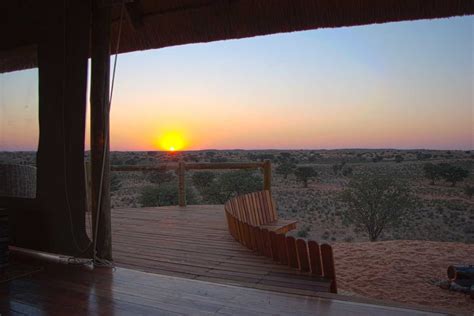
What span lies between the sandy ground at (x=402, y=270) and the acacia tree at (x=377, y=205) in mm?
4412

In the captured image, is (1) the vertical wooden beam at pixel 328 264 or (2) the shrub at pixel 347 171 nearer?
(1) the vertical wooden beam at pixel 328 264

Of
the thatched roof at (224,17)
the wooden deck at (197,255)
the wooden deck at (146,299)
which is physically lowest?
the wooden deck at (197,255)

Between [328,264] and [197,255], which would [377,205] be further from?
[328,264]

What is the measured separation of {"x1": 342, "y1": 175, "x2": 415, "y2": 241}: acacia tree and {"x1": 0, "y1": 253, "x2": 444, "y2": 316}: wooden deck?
403 inches

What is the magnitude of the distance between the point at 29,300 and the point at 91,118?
→ 5.01 ft

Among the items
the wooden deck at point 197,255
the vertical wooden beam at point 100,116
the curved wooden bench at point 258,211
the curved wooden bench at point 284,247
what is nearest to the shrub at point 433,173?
the curved wooden bench at point 258,211

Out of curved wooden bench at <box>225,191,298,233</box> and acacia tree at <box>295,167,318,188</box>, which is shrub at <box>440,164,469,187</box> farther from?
curved wooden bench at <box>225,191,298,233</box>

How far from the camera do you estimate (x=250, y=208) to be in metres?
5.59

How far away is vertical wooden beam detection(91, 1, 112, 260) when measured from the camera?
3.18 metres

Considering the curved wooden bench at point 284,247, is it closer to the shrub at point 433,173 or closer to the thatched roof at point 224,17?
the thatched roof at point 224,17

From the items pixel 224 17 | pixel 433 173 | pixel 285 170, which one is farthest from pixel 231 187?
pixel 224 17

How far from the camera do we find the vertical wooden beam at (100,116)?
10.4ft

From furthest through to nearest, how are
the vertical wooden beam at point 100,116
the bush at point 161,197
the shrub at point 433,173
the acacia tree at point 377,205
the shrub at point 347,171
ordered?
the shrub at point 347,171 < the shrub at point 433,173 < the bush at point 161,197 < the acacia tree at point 377,205 < the vertical wooden beam at point 100,116

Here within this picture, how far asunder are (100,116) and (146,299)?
1.63 meters
